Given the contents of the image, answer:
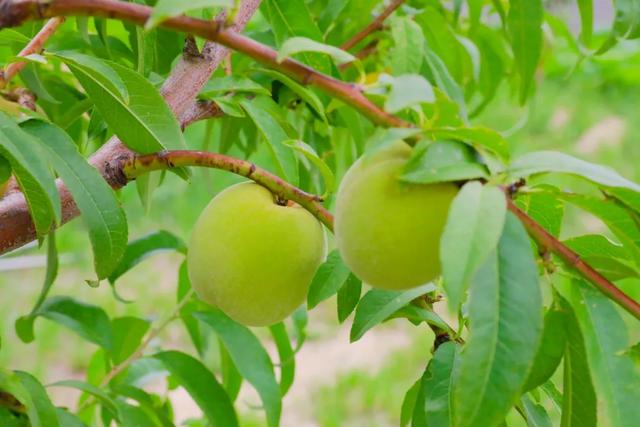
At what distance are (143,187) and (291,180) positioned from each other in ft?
0.56

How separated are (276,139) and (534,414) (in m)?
0.27

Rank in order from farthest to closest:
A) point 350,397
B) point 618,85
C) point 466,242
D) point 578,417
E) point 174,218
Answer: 1. point 618,85
2. point 174,218
3. point 350,397
4. point 578,417
5. point 466,242

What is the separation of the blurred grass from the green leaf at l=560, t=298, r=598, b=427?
18.7 inches

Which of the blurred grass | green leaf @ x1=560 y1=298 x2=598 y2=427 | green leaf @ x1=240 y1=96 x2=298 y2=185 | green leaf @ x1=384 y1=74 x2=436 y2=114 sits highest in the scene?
green leaf @ x1=384 y1=74 x2=436 y2=114

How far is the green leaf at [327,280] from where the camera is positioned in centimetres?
64

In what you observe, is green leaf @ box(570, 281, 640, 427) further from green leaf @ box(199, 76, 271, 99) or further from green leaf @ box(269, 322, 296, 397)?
green leaf @ box(269, 322, 296, 397)

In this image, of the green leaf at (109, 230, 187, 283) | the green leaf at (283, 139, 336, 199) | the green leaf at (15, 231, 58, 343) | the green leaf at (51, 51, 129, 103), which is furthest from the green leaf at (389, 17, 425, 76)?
the green leaf at (109, 230, 187, 283)

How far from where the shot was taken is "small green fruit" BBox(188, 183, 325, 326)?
2.07ft

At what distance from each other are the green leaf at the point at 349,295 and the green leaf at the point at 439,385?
0.25ft

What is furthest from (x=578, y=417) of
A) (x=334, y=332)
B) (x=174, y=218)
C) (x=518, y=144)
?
(x=518, y=144)

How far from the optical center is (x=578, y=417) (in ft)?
1.84

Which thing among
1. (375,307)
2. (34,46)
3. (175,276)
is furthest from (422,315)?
(175,276)

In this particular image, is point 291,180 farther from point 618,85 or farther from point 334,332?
point 618,85

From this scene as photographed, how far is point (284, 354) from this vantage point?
3.20 ft
